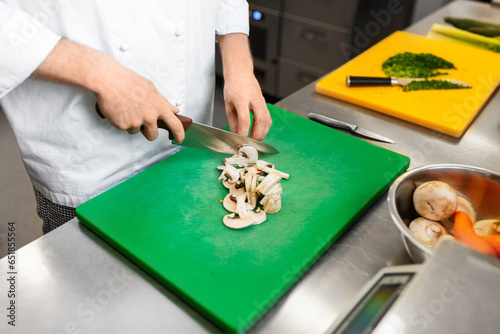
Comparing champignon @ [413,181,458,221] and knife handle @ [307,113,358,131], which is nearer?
champignon @ [413,181,458,221]

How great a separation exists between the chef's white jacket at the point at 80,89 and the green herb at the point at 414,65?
63 cm

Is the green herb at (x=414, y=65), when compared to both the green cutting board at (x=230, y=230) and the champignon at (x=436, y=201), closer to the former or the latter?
the green cutting board at (x=230, y=230)

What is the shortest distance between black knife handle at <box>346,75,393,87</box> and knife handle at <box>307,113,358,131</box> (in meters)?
0.18

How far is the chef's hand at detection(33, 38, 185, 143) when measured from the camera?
761 millimetres

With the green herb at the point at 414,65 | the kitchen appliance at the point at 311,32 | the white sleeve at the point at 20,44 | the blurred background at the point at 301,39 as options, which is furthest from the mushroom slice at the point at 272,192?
the kitchen appliance at the point at 311,32

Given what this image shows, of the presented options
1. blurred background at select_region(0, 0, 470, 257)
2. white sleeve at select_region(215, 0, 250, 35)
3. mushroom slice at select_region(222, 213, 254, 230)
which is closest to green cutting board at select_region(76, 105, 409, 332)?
mushroom slice at select_region(222, 213, 254, 230)

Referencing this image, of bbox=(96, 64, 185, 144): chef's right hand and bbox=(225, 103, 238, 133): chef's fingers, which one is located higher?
bbox=(96, 64, 185, 144): chef's right hand

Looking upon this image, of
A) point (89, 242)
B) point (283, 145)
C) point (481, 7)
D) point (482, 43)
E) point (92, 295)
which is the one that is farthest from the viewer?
point (481, 7)

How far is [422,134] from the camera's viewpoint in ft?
3.78

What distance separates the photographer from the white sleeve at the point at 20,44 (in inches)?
28.3

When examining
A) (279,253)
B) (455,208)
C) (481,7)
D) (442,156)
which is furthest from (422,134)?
(481,7)

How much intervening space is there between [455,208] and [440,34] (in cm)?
119

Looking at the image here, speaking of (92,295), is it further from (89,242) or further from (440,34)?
(440,34)

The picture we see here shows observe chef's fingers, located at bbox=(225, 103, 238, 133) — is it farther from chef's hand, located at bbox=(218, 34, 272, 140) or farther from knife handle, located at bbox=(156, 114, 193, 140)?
knife handle, located at bbox=(156, 114, 193, 140)
